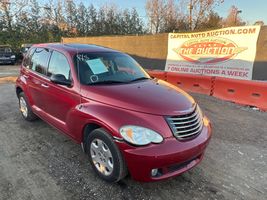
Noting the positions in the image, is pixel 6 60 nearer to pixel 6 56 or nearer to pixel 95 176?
pixel 6 56

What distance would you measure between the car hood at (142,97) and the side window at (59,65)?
58cm

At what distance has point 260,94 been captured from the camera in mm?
6535

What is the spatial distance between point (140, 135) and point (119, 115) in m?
0.37

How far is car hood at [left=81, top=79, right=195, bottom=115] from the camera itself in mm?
2957

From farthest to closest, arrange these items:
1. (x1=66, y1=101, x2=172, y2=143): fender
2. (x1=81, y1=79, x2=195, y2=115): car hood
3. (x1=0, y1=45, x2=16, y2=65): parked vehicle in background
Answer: (x1=0, y1=45, x2=16, y2=65): parked vehicle in background → (x1=81, y1=79, x2=195, y2=115): car hood → (x1=66, y1=101, x2=172, y2=143): fender

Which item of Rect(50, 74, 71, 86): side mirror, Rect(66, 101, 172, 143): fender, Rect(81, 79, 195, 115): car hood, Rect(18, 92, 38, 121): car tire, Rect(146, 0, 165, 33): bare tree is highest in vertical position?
Rect(146, 0, 165, 33): bare tree

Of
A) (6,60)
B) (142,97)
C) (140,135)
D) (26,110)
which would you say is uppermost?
(142,97)

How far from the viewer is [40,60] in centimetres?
469

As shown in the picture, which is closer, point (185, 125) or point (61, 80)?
point (185, 125)

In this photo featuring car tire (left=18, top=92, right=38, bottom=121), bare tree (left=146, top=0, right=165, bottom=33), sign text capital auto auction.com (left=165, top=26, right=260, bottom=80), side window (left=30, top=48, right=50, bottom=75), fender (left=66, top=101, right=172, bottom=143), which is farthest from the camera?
bare tree (left=146, top=0, right=165, bottom=33)

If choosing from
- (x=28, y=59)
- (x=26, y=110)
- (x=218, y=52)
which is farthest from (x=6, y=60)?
(x=218, y=52)

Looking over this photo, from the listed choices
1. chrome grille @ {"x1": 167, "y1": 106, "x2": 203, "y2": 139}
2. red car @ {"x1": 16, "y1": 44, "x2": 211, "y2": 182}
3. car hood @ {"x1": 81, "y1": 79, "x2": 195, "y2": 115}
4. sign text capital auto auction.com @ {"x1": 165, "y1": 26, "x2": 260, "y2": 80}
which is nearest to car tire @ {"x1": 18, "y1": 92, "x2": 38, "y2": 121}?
red car @ {"x1": 16, "y1": 44, "x2": 211, "y2": 182}

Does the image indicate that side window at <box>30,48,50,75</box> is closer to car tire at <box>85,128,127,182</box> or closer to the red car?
the red car

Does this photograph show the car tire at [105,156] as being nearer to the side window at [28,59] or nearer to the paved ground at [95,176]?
the paved ground at [95,176]
